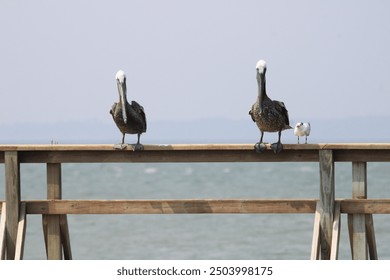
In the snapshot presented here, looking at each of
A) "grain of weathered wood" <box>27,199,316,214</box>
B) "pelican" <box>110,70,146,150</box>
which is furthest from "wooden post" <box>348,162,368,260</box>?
"pelican" <box>110,70,146,150</box>

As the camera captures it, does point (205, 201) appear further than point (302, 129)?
No

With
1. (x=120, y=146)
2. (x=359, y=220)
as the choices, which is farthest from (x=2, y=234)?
(x=359, y=220)

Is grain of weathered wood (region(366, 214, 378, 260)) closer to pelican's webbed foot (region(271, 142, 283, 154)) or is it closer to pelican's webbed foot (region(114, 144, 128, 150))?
pelican's webbed foot (region(271, 142, 283, 154))

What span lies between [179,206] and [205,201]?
0.22 metres

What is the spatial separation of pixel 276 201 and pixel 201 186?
1837 inches

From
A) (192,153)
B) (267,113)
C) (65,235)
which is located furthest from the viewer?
(267,113)

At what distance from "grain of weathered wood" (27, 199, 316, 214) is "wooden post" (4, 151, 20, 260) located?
5.0 inches

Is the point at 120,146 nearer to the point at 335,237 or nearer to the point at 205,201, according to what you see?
the point at 205,201

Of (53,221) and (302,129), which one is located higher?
(302,129)

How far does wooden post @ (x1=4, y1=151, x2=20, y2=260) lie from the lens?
8023mm

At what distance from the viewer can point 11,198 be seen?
805 centimetres
